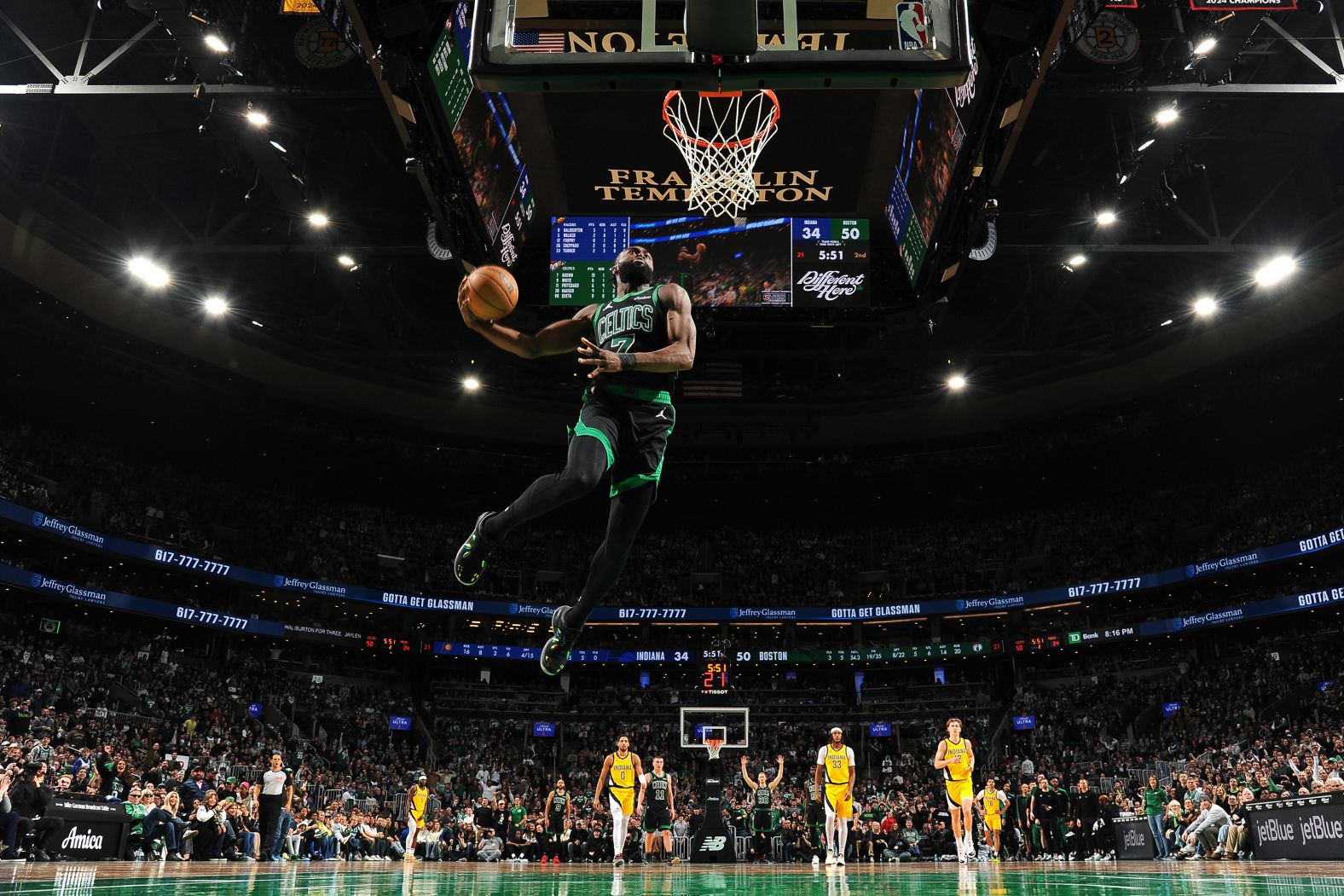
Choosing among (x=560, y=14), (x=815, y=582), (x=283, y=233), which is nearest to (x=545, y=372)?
(x=283, y=233)

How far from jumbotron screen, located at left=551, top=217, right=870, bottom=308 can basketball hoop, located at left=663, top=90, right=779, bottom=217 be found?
698mm

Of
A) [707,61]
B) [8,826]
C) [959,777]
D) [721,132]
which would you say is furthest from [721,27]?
[8,826]

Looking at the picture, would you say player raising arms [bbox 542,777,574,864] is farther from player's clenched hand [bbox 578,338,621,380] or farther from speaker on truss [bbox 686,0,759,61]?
speaker on truss [bbox 686,0,759,61]

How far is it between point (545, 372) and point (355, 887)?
93.3 ft

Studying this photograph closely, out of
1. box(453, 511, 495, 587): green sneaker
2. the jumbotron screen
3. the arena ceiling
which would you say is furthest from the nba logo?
the jumbotron screen

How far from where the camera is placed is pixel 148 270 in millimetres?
23062

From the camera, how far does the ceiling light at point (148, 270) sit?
22.8 m

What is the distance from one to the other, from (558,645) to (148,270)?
2154 centimetres

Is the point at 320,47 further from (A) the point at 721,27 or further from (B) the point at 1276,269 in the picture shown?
(B) the point at 1276,269

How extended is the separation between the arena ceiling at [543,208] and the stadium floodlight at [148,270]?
0.87 feet

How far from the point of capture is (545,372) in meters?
33.2

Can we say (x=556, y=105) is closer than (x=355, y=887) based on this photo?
No

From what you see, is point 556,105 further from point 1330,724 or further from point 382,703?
point 382,703

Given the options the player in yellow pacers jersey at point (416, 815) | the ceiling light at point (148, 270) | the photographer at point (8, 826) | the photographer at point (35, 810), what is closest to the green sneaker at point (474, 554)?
the photographer at point (35, 810)
